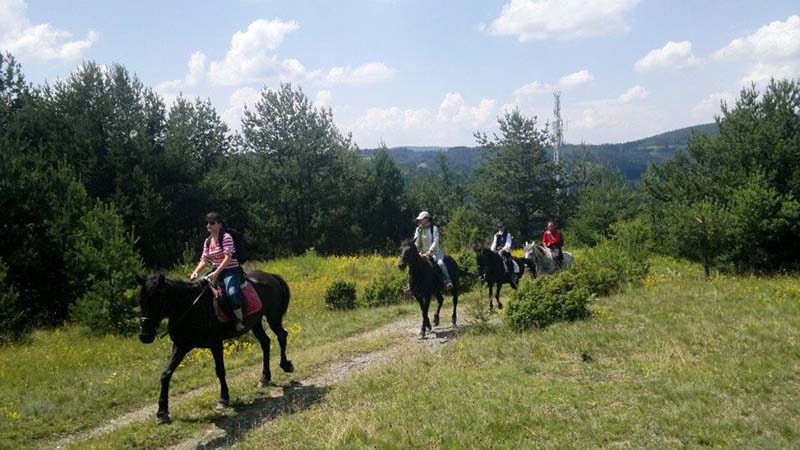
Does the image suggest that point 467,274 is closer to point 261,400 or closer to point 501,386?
point 261,400

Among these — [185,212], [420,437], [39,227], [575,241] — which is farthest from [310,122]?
[420,437]

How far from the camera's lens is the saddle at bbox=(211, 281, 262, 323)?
8750mm

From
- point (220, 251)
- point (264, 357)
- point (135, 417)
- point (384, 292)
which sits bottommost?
point (384, 292)

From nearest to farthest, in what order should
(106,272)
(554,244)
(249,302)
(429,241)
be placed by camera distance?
(249,302) < (429,241) < (106,272) < (554,244)

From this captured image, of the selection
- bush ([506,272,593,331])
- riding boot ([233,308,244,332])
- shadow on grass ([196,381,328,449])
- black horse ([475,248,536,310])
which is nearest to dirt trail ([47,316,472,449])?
shadow on grass ([196,381,328,449])

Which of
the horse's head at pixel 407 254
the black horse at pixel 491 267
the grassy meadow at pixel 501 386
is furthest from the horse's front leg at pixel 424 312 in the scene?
the black horse at pixel 491 267

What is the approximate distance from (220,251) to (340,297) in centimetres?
1112

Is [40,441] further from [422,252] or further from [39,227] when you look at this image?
[39,227]

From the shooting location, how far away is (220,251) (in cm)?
894

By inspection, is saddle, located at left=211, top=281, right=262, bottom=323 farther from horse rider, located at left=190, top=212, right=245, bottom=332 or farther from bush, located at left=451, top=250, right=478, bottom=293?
bush, located at left=451, top=250, right=478, bottom=293

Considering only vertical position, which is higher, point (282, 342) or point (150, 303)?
point (150, 303)

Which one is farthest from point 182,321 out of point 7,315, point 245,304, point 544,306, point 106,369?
point 7,315

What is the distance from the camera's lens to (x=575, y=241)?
156 ft

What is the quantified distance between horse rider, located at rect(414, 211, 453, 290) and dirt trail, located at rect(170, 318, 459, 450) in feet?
5.48
